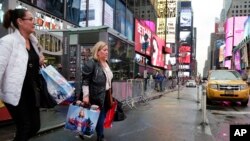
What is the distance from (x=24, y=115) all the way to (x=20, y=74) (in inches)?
16.7

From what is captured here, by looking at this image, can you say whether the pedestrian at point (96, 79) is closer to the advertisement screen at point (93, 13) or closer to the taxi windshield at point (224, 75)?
the taxi windshield at point (224, 75)

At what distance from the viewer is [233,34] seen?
117938mm

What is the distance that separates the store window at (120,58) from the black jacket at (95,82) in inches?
299

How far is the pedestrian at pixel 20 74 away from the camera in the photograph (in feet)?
13.8

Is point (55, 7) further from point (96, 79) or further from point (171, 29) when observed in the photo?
point (171, 29)

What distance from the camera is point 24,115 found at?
429 centimetres

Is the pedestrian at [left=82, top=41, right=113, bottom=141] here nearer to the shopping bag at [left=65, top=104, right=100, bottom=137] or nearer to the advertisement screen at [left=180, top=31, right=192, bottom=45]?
the shopping bag at [left=65, top=104, right=100, bottom=137]

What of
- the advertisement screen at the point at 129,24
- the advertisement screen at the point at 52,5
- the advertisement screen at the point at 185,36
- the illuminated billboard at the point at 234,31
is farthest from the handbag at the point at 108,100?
the advertisement screen at the point at 185,36

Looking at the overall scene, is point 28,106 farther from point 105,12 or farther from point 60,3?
point 105,12

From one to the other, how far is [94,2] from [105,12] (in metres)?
2.17

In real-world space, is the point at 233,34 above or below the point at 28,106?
above

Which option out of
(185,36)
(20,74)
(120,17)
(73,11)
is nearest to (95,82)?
(20,74)

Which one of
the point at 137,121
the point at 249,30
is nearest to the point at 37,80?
the point at 137,121

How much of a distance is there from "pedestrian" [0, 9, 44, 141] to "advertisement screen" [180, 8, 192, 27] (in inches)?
6482
